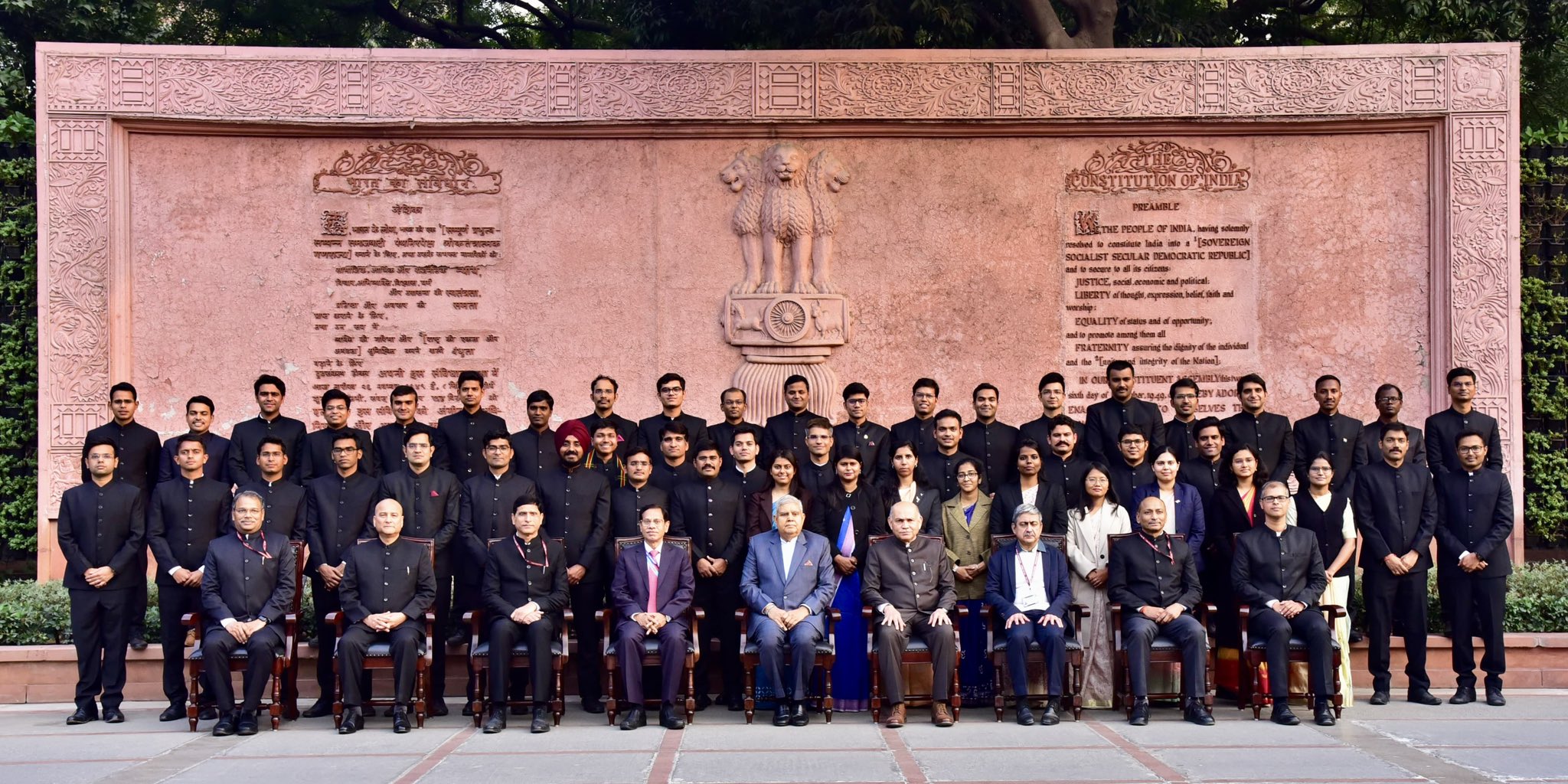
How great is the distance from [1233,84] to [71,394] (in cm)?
747

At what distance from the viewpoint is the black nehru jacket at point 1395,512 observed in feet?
24.1

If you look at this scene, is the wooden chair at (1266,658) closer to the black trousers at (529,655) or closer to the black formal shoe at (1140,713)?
the black formal shoe at (1140,713)

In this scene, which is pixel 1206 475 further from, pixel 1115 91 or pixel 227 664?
pixel 227 664

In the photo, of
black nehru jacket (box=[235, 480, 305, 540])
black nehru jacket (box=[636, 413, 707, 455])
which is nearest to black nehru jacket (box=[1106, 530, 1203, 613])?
black nehru jacket (box=[636, 413, 707, 455])

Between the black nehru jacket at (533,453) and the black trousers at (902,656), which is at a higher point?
the black nehru jacket at (533,453)

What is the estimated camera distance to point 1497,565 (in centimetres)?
726

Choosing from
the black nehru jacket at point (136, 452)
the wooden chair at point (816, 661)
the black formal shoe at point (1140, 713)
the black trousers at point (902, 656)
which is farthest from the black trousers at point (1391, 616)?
the black nehru jacket at point (136, 452)

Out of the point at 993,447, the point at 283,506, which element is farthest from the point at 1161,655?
the point at 283,506

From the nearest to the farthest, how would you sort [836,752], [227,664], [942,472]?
[836,752] < [227,664] < [942,472]

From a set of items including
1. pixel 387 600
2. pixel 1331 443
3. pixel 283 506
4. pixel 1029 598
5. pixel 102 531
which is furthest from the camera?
pixel 1331 443

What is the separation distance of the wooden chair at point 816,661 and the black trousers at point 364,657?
1.47m

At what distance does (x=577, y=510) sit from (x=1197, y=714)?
3.11 meters

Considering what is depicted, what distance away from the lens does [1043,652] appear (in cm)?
689

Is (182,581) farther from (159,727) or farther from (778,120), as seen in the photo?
(778,120)
